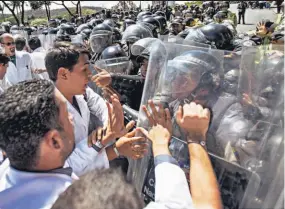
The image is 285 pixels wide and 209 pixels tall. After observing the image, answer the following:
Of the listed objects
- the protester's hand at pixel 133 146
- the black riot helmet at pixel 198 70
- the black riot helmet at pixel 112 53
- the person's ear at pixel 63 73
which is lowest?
the protester's hand at pixel 133 146

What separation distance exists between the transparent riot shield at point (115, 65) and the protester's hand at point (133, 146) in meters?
1.54

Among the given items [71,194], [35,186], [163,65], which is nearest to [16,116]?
[35,186]

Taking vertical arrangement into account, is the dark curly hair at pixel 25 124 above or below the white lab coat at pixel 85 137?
above

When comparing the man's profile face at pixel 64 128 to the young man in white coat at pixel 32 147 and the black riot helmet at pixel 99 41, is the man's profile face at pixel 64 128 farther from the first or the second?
the black riot helmet at pixel 99 41

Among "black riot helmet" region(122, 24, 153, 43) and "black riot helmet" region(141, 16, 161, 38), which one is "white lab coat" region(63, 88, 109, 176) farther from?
"black riot helmet" region(141, 16, 161, 38)

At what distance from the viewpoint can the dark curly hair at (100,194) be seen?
33.1 inches

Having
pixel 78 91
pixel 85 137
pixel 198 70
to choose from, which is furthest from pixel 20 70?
pixel 198 70

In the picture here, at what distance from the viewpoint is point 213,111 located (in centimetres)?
139

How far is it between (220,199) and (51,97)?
71cm

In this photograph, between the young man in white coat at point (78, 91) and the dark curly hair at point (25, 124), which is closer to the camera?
the dark curly hair at point (25, 124)

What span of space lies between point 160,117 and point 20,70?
145 inches

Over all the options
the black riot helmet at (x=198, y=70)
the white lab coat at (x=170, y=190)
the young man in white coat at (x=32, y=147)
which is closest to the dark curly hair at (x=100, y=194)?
the white lab coat at (x=170, y=190)

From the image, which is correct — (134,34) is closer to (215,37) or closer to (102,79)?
(215,37)

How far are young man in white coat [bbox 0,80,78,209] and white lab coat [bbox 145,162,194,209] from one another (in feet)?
1.05
